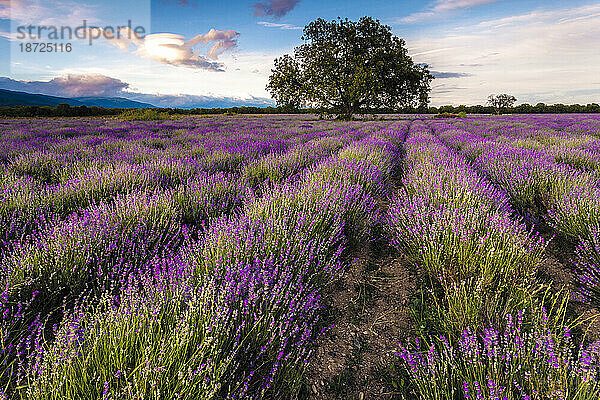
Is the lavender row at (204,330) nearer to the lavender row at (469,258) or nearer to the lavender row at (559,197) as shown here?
the lavender row at (469,258)

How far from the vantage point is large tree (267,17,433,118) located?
23578mm

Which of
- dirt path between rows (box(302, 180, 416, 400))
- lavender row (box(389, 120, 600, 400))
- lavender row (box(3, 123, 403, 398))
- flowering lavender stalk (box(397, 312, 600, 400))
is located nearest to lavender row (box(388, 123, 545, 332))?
lavender row (box(389, 120, 600, 400))

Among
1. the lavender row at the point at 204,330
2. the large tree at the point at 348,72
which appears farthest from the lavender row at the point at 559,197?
the large tree at the point at 348,72

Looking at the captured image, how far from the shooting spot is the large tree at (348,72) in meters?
23.6

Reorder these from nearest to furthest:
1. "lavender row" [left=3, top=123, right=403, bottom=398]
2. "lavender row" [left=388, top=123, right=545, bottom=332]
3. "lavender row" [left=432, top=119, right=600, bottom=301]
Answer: "lavender row" [left=3, top=123, right=403, bottom=398] < "lavender row" [left=388, top=123, right=545, bottom=332] < "lavender row" [left=432, top=119, right=600, bottom=301]

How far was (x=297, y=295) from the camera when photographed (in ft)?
5.45

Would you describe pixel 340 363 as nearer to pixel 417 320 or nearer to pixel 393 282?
pixel 417 320

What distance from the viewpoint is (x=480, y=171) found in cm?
516

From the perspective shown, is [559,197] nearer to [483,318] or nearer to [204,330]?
[483,318]

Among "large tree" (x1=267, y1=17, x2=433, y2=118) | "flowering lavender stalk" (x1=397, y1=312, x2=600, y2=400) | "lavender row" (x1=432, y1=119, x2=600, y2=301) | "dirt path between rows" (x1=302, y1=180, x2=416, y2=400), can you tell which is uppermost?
"large tree" (x1=267, y1=17, x2=433, y2=118)

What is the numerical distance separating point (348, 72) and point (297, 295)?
83.1ft

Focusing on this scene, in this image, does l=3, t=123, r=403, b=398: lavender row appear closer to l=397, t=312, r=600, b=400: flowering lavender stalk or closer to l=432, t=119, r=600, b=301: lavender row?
l=397, t=312, r=600, b=400: flowering lavender stalk

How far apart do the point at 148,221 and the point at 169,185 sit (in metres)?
1.70

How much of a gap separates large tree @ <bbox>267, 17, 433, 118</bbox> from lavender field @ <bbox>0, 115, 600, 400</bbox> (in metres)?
21.4
